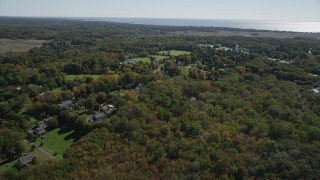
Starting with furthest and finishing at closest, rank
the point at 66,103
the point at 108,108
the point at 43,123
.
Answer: the point at 66,103 < the point at 108,108 < the point at 43,123

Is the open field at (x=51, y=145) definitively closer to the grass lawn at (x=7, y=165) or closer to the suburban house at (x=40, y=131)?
the grass lawn at (x=7, y=165)

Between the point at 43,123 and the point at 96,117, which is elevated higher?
the point at 96,117

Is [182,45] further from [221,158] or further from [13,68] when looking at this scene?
[221,158]

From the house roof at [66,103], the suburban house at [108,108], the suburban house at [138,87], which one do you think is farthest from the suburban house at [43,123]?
the suburban house at [138,87]

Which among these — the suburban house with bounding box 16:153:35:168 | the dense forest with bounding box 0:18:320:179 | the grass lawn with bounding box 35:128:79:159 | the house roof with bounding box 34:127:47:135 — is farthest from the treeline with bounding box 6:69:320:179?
the house roof with bounding box 34:127:47:135

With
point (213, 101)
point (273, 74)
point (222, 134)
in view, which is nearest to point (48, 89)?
point (213, 101)

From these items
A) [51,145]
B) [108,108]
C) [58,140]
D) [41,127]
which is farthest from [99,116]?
[51,145]

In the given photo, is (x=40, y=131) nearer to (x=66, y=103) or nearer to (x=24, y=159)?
(x=24, y=159)

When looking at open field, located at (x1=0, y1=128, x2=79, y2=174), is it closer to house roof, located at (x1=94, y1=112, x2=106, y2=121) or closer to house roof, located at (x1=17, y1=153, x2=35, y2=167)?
house roof, located at (x1=17, y1=153, x2=35, y2=167)

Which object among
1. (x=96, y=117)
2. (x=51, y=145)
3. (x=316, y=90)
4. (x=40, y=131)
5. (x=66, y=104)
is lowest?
(x=51, y=145)
